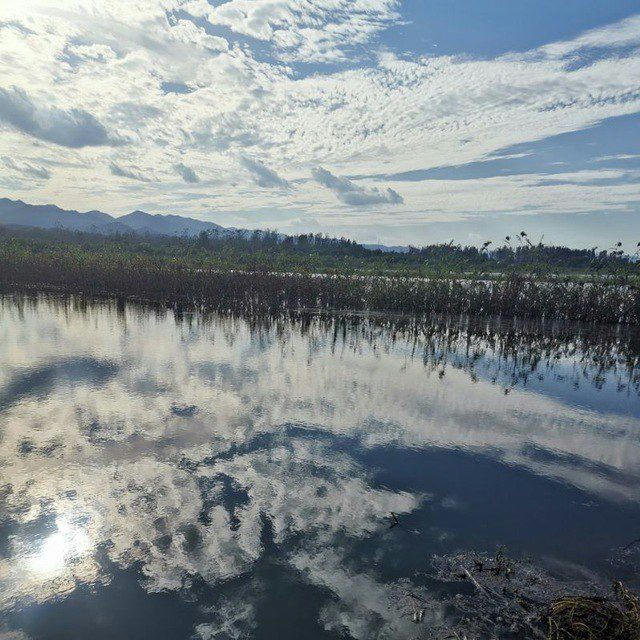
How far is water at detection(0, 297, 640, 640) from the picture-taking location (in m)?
5.27

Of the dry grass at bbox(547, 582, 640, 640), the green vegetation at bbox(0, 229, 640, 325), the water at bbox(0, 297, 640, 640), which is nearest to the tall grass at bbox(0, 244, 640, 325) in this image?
the green vegetation at bbox(0, 229, 640, 325)

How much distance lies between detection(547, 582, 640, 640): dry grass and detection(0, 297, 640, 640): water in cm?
105

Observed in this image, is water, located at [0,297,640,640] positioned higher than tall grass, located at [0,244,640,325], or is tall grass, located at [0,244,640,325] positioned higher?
tall grass, located at [0,244,640,325]

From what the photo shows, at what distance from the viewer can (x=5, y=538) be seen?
20.0ft

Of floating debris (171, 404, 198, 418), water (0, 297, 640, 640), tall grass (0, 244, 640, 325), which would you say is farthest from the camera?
tall grass (0, 244, 640, 325)

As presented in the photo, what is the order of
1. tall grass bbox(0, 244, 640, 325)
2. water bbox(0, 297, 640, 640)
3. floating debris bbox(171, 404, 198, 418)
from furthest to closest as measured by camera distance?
1. tall grass bbox(0, 244, 640, 325)
2. floating debris bbox(171, 404, 198, 418)
3. water bbox(0, 297, 640, 640)

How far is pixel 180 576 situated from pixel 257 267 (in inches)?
1204

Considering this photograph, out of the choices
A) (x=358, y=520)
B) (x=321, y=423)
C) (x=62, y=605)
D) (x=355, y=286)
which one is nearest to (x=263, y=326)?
(x=355, y=286)

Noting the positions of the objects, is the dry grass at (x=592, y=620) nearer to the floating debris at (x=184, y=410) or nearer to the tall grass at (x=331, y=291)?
the floating debris at (x=184, y=410)

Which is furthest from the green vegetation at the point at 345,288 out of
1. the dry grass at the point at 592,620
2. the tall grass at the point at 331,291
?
the dry grass at the point at 592,620

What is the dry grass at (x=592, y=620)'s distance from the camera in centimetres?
457

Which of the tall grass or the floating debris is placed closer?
the floating debris

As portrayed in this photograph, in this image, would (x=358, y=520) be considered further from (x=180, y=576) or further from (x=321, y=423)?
(x=321, y=423)

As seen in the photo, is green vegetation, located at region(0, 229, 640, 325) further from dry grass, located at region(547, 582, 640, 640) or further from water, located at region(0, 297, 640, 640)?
dry grass, located at region(547, 582, 640, 640)
